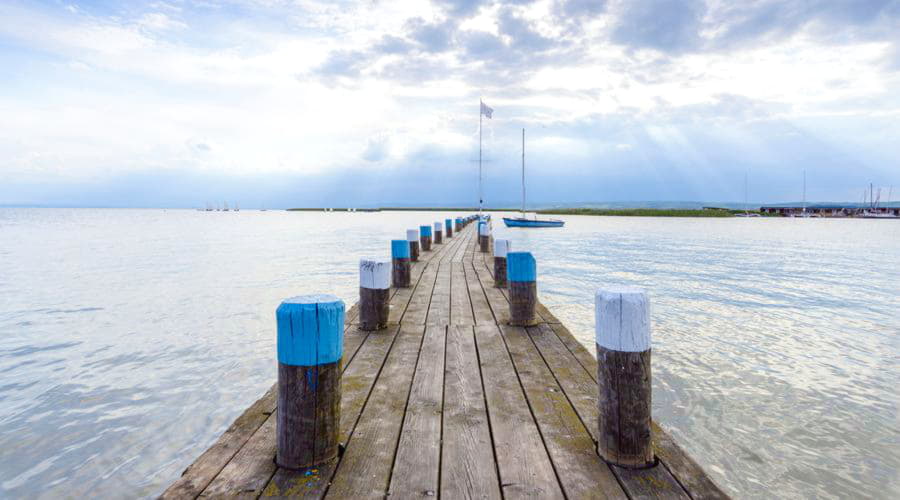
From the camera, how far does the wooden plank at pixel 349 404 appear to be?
2197mm

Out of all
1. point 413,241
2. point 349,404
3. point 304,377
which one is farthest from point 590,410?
point 413,241

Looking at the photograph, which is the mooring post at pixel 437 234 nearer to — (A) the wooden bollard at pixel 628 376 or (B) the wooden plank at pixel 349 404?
(B) the wooden plank at pixel 349 404

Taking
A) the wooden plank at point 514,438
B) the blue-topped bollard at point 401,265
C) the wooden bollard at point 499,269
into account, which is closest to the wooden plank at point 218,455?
the wooden plank at point 514,438

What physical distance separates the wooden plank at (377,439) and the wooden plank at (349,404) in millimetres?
49

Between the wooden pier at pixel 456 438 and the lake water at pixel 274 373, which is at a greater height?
the wooden pier at pixel 456 438

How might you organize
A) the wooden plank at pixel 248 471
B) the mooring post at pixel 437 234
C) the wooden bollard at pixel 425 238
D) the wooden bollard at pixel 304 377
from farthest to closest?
the mooring post at pixel 437 234 < the wooden bollard at pixel 425 238 < the wooden bollard at pixel 304 377 < the wooden plank at pixel 248 471

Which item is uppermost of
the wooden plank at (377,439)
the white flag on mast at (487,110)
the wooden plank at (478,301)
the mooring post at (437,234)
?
the white flag on mast at (487,110)

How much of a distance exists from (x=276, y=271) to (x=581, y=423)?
1499 cm

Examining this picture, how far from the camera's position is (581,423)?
2895 mm

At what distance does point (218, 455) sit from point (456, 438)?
51.9 inches

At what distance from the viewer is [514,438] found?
2732 mm

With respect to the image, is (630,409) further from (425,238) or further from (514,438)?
(425,238)

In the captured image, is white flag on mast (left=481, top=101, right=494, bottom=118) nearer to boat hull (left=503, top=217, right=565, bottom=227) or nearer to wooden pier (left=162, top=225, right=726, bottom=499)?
boat hull (left=503, top=217, right=565, bottom=227)

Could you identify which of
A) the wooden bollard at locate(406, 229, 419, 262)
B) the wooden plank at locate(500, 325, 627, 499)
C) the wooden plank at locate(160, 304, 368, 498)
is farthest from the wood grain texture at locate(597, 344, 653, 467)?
the wooden bollard at locate(406, 229, 419, 262)
